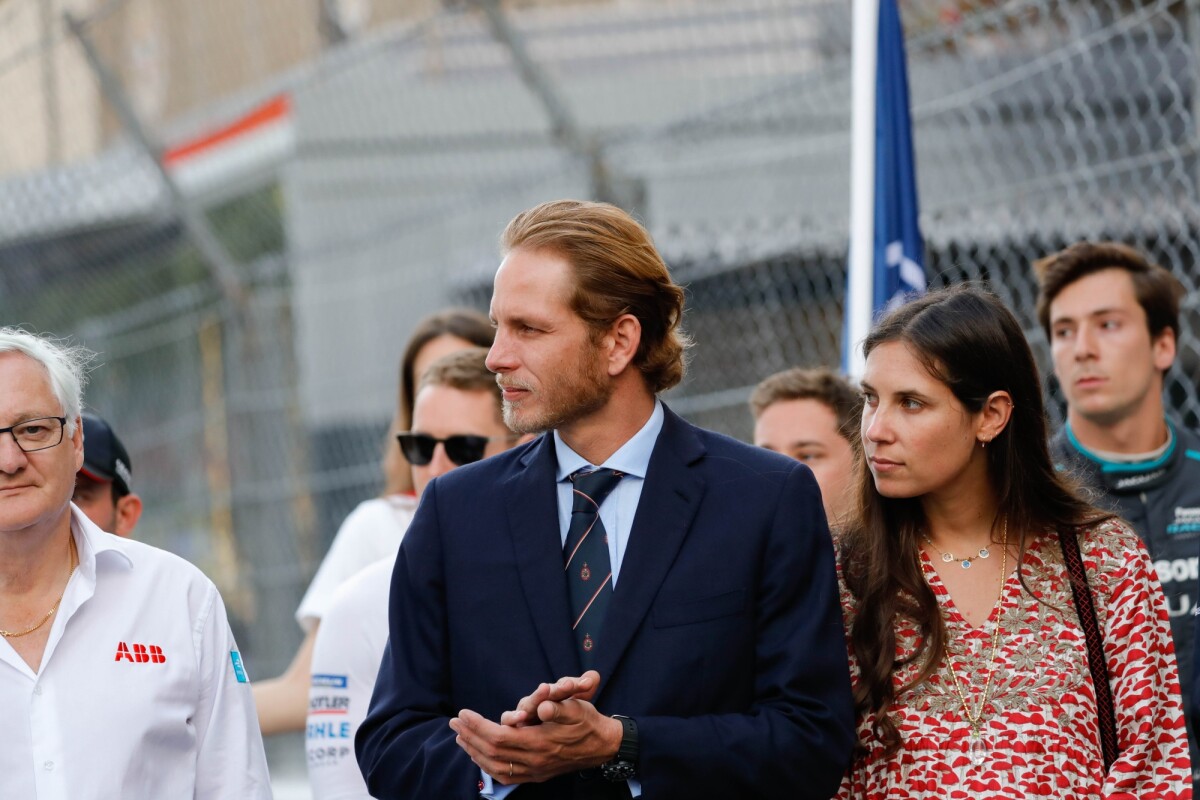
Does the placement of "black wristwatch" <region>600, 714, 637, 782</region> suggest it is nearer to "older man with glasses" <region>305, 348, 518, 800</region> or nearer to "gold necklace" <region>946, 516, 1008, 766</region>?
"gold necklace" <region>946, 516, 1008, 766</region>

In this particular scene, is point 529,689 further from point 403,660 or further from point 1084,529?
point 1084,529

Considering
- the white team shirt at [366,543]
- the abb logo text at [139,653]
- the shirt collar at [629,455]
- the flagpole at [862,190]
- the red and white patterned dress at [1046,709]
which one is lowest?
the red and white patterned dress at [1046,709]

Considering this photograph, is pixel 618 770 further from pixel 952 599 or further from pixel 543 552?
pixel 952 599

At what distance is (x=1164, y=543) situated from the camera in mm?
4461

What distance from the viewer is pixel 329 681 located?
4.10 metres

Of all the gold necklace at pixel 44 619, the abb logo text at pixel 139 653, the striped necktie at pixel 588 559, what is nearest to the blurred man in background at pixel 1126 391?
the striped necktie at pixel 588 559

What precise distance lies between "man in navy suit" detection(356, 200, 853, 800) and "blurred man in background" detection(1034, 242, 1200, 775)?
1.60m

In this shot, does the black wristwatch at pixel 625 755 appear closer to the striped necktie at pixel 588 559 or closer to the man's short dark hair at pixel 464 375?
the striped necktie at pixel 588 559

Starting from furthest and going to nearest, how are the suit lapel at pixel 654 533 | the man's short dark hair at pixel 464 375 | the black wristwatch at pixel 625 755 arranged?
the man's short dark hair at pixel 464 375, the suit lapel at pixel 654 533, the black wristwatch at pixel 625 755

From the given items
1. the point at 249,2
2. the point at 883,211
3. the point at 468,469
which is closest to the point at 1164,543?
the point at 883,211

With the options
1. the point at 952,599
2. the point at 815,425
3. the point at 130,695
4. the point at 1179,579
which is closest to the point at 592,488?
the point at 952,599

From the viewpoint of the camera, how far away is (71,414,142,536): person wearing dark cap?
4328 millimetres

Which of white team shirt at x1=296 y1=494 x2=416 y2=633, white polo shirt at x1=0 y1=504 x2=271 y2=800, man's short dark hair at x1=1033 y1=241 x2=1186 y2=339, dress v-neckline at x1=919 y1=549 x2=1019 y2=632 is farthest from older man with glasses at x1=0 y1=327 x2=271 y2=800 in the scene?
man's short dark hair at x1=1033 y1=241 x2=1186 y2=339

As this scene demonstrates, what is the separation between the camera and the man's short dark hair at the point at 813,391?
4.75 m
